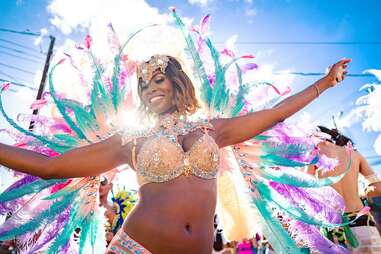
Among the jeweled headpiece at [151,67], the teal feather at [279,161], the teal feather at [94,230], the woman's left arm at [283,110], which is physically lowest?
the teal feather at [94,230]

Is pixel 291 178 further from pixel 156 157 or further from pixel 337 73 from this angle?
pixel 156 157

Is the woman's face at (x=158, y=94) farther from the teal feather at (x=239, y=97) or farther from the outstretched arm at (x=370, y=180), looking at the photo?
the outstretched arm at (x=370, y=180)

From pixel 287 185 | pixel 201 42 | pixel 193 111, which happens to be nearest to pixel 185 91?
pixel 193 111

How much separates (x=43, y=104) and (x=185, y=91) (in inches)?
48.1

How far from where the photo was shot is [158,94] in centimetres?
244

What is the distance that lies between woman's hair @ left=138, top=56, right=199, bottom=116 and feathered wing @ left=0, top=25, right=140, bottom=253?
0.33 m

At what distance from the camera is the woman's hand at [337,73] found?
2159 millimetres

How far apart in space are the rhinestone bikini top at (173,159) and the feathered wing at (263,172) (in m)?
0.59

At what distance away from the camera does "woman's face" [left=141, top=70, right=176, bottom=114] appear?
2445mm

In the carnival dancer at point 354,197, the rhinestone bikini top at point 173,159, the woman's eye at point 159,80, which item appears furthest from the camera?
the carnival dancer at point 354,197

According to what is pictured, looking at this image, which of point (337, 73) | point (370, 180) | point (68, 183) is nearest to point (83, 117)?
point (68, 183)

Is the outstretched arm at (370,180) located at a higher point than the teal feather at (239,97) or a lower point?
lower

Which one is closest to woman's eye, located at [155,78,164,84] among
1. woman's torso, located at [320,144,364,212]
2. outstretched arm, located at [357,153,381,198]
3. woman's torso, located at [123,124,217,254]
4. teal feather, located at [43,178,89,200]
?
woman's torso, located at [123,124,217,254]

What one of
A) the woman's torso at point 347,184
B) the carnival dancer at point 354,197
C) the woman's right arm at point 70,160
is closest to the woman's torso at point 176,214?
the woman's right arm at point 70,160
